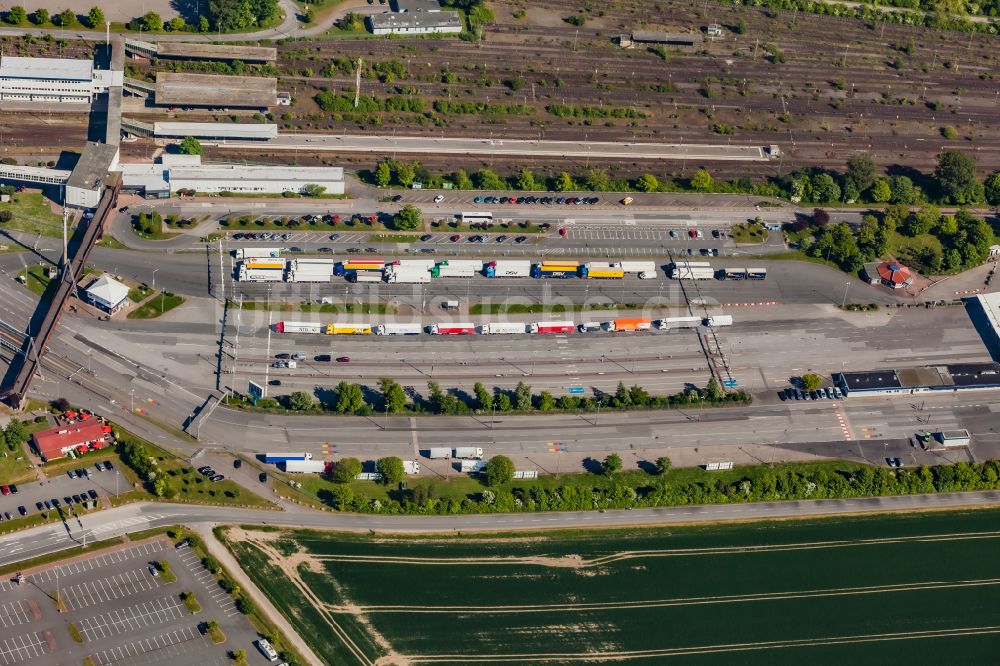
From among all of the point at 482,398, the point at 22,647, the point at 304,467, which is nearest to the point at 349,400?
the point at 304,467

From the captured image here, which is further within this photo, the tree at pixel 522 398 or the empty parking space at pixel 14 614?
the tree at pixel 522 398

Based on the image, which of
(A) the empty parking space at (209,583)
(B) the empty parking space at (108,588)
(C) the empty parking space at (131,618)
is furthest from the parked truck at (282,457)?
(C) the empty parking space at (131,618)

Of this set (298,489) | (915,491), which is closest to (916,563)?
(915,491)

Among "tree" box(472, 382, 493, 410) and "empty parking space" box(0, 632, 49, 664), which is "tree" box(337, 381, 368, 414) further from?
"empty parking space" box(0, 632, 49, 664)

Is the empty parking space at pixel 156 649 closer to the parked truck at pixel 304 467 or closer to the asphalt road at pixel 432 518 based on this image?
the asphalt road at pixel 432 518

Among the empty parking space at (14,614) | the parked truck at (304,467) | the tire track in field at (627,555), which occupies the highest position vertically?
the parked truck at (304,467)

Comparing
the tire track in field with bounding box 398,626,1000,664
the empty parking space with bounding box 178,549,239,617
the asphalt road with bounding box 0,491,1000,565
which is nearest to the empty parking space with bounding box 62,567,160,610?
the empty parking space with bounding box 178,549,239,617

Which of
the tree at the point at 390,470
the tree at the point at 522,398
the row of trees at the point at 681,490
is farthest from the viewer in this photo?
the tree at the point at 522,398
